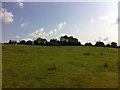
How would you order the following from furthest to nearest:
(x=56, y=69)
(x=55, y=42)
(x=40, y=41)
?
(x=40, y=41)
(x=55, y=42)
(x=56, y=69)

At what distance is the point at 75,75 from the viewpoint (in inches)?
750

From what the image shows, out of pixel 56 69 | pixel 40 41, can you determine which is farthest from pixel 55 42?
pixel 56 69

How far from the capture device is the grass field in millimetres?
17469

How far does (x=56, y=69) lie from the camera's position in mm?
20109

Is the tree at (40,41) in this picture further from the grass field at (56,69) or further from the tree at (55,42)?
the grass field at (56,69)

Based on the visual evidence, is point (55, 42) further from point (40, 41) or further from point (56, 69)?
point (56, 69)

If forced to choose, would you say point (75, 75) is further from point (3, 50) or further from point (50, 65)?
point (3, 50)

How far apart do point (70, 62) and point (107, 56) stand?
5385mm

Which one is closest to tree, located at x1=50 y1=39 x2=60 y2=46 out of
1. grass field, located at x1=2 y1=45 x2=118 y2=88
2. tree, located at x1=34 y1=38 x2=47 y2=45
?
tree, located at x1=34 y1=38 x2=47 y2=45

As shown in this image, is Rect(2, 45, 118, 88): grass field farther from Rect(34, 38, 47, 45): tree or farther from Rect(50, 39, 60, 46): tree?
Rect(34, 38, 47, 45): tree

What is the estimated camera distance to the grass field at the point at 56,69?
17.5 meters

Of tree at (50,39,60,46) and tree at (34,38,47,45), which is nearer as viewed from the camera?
tree at (50,39,60,46)

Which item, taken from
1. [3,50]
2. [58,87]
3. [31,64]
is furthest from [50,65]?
[3,50]

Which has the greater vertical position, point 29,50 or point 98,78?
point 29,50
